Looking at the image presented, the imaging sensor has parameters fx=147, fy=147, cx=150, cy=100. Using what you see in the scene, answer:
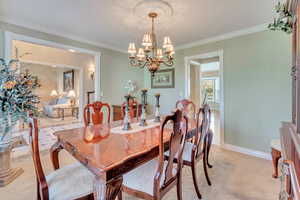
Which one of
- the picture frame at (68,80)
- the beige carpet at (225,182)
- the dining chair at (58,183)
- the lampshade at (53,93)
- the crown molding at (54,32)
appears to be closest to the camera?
the dining chair at (58,183)

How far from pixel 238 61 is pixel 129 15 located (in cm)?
230

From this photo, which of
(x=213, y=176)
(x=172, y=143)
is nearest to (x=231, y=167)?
(x=213, y=176)

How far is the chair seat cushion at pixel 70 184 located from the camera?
108 centimetres

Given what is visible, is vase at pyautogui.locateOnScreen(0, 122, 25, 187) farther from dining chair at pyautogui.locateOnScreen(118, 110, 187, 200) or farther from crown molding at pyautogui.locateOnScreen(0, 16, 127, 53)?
crown molding at pyautogui.locateOnScreen(0, 16, 127, 53)

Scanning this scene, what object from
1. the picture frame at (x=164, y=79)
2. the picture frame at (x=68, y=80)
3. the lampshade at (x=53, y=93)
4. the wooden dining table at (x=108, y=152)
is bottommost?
the wooden dining table at (x=108, y=152)

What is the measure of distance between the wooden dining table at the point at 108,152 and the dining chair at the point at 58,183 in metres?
0.19

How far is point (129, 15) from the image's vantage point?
237 cm

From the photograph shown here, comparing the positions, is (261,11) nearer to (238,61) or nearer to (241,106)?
(238,61)

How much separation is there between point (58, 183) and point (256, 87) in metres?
3.33

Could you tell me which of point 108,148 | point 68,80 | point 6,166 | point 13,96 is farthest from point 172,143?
point 68,80

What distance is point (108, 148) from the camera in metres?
1.22

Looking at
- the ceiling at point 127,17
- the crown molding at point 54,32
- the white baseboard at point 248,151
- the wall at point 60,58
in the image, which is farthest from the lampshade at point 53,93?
the white baseboard at point 248,151

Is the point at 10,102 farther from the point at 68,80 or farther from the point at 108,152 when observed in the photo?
the point at 68,80

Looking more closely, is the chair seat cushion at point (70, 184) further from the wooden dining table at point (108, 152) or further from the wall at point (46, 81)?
the wall at point (46, 81)
